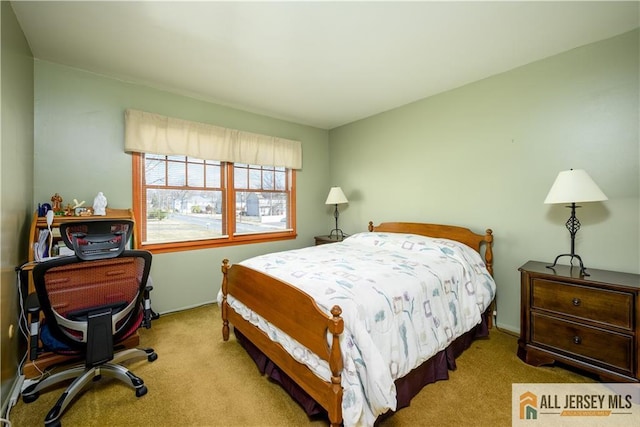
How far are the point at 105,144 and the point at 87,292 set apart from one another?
1.72m

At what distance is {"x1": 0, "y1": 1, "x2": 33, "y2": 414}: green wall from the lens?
160 cm

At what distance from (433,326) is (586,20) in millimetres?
2394

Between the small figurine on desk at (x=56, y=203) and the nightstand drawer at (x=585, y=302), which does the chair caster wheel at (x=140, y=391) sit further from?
the nightstand drawer at (x=585, y=302)

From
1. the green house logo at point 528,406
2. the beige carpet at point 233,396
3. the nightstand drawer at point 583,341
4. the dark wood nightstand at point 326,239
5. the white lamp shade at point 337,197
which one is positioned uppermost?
the white lamp shade at point 337,197

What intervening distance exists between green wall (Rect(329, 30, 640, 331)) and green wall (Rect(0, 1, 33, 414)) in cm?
346

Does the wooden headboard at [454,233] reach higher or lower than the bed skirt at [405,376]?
higher

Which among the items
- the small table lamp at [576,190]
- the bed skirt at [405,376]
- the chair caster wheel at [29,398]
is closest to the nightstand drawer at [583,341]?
the small table lamp at [576,190]

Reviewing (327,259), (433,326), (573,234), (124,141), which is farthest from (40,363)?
(573,234)

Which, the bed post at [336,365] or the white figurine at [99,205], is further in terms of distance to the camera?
the white figurine at [99,205]

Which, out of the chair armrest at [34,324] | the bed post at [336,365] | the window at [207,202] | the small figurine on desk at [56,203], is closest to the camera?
the bed post at [336,365]

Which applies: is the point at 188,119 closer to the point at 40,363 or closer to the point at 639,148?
the point at 40,363

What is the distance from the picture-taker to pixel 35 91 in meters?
2.33

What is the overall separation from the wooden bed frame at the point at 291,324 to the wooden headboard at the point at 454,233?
6.66 ft

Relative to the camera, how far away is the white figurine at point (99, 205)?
2.50m
